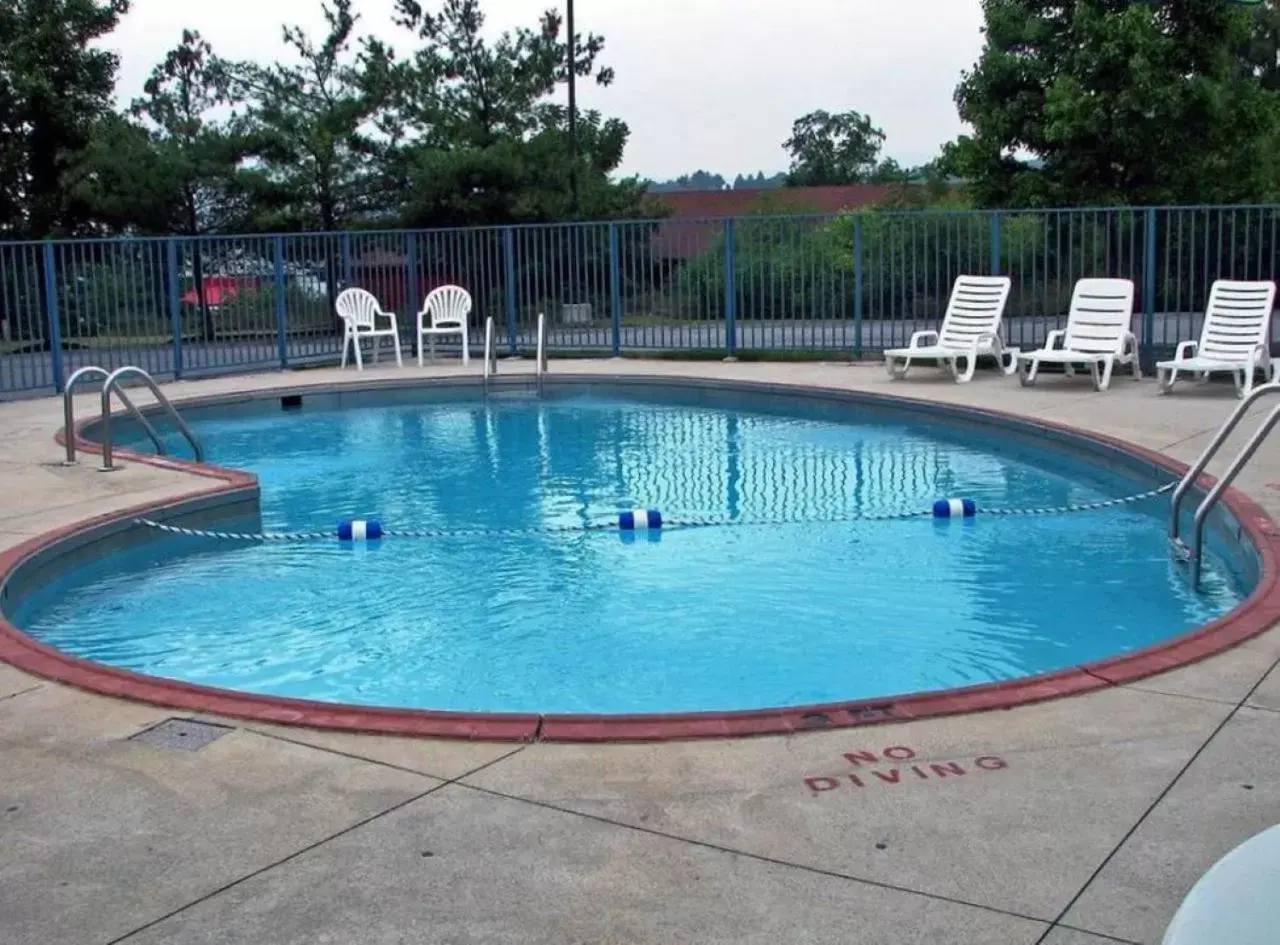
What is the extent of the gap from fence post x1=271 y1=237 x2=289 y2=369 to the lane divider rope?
9142mm

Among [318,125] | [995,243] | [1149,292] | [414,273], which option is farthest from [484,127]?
[1149,292]

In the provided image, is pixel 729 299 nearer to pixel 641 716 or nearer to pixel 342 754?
pixel 641 716

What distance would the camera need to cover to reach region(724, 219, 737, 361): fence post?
17.2 m

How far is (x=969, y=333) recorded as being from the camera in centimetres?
Answer: 1480

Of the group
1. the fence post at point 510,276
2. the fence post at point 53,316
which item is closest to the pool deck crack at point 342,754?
the fence post at point 53,316

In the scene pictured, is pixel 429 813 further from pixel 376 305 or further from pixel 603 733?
pixel 376 305

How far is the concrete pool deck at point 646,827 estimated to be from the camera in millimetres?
2973

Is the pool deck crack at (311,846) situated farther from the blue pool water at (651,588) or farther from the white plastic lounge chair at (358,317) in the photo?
the white plastic lounge chair at (358,317)

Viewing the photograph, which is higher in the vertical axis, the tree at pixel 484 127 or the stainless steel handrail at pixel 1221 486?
the tree at pixel 484 127

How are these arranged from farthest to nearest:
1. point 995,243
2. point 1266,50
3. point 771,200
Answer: point 771,200, point 1266,50, point 995,243

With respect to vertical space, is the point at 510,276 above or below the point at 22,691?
above

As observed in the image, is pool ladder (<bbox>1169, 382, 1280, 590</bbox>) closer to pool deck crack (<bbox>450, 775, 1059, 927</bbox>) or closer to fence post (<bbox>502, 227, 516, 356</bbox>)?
pool deck crack (<bbox>450, 775, 1059, 927</bbox>)

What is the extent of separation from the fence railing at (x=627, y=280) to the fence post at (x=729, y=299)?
0.03 metres

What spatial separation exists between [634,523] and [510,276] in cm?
1039
